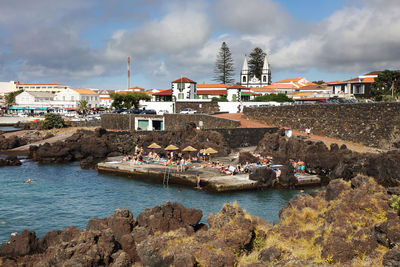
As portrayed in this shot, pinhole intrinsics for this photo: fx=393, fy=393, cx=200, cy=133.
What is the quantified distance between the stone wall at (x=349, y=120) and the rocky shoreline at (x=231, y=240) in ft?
86.7

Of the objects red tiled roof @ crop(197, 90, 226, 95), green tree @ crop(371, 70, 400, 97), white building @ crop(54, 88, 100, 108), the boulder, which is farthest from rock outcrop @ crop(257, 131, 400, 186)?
white building @ crop(54, 88, 100, 108)

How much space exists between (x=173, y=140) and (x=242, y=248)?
35674 mm

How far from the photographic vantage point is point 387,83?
67000 millimetres

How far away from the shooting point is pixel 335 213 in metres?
16.0

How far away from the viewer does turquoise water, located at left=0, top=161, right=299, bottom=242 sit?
2377cm

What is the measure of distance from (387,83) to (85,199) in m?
57.1

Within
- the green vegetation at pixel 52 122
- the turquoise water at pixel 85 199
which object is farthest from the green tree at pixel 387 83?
the green vegetation at pixel 52 122

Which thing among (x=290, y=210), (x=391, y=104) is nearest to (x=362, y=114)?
(x=391, y=104)

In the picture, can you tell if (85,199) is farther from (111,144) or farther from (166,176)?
(111,144)

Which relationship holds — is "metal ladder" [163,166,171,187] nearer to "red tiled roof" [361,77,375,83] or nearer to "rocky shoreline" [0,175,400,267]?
"rocky shoreline" [0,175,400,267]

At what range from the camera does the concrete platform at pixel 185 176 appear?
30.7 meters

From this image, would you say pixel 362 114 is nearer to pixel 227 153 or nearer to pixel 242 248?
pixel 227 153

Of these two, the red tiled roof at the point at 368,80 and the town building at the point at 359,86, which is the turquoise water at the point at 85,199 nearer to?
the town building at the point at 359,86

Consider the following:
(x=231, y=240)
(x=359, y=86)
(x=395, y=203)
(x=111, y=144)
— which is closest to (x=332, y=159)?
(x=395, y=203)
